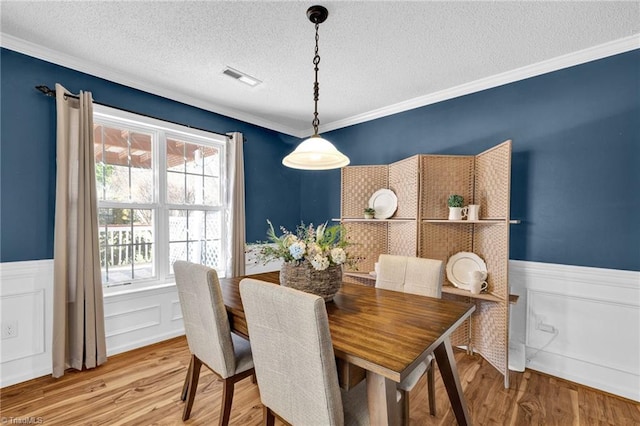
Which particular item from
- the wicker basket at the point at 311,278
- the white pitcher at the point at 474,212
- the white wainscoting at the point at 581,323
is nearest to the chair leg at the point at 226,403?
the wicker basket at the point at 311,278

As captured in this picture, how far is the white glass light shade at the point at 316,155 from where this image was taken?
6.02ft

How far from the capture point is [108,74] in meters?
2.55

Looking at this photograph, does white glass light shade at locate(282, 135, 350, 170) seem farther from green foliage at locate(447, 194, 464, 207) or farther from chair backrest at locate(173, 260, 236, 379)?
green foliage at locate(447, 194, 464, 207)

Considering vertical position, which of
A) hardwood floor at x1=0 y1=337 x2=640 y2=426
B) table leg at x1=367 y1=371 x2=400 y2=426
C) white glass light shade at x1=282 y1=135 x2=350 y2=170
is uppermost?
white glass light shade at x1=282 y1=135 x2=350 y2=170

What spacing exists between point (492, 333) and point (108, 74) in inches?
160

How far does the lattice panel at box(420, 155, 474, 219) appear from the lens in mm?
2719

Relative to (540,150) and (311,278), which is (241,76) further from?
(540,150)

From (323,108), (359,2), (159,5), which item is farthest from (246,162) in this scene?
(359,2)

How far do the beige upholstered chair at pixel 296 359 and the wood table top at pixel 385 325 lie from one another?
0.40 ft

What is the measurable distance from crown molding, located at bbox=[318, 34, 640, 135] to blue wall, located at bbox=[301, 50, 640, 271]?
0.16 ft

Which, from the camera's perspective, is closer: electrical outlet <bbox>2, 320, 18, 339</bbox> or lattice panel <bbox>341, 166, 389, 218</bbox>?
electrical outlet <bbox>2, 320, 18, 339</bbox>

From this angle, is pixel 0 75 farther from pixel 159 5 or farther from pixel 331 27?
pixel 331 27

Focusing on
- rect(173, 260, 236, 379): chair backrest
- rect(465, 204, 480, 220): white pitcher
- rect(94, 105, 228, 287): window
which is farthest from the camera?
rect(94, 105, 228, 287): window

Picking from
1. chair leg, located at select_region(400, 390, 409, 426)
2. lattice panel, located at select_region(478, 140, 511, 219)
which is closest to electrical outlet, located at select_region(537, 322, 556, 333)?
lattice panel, located at select_region(478, 140, 511, 219)
